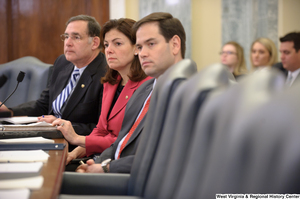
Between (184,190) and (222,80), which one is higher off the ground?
(222,80)

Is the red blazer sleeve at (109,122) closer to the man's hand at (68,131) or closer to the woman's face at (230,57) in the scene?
Answer: the man's hand at (68,131)

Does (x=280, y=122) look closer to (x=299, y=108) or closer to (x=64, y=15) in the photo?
(x=299, y=108)

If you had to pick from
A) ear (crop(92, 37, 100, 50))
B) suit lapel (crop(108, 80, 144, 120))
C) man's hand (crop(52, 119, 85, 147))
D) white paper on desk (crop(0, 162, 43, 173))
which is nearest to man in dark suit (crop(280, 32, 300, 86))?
ear (crop(92, 37, 100, 50))

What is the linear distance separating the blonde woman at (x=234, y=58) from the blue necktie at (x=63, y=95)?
2.65m

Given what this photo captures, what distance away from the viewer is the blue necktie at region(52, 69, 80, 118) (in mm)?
2652

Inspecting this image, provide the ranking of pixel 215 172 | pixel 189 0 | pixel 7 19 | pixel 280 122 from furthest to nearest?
1. pixel 189 0
2. pixel 7 19
3. pixel 215 172
4. pixel 280 122

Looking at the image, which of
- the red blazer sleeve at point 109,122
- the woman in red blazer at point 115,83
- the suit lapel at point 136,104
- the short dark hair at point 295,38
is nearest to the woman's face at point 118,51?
the woman in red blazer at point 115,83

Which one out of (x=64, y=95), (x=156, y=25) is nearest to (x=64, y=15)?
(x=64, y=95)

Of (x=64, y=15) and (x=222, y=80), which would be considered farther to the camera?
(x=64, y=15)

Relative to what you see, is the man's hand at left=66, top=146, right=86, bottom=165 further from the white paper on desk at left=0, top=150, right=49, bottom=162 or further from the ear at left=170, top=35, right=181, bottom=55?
the ear at left=170, top=35, right=181, bottom=55

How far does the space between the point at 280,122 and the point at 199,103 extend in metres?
0.27

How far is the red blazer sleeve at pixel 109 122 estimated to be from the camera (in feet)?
6.50

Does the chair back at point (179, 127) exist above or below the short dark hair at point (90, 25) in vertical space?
below

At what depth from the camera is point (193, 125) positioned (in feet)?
2.59
